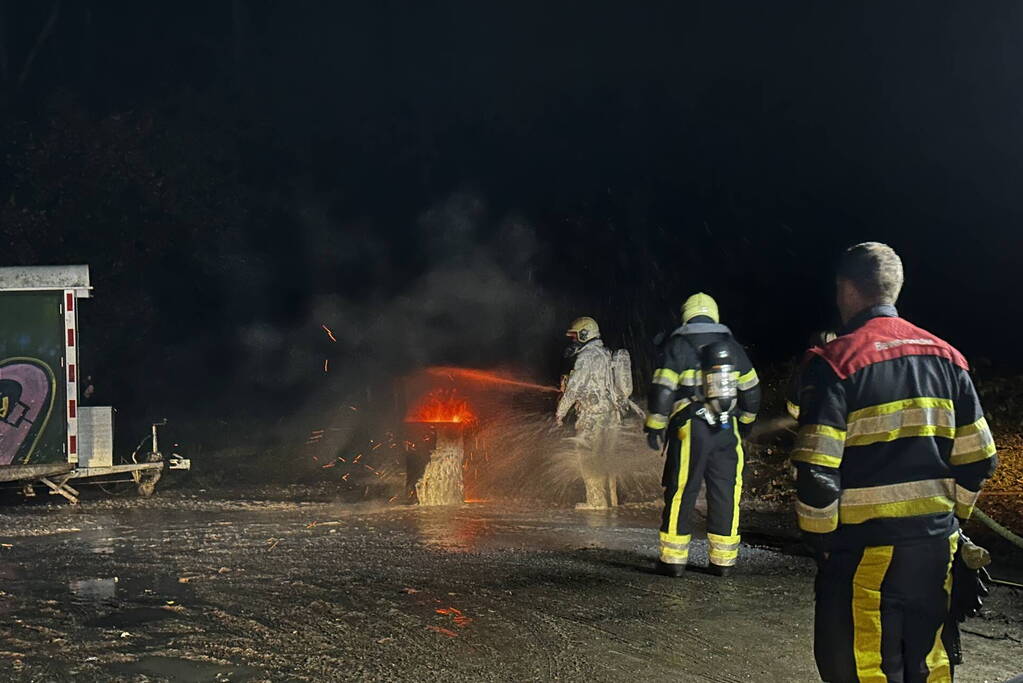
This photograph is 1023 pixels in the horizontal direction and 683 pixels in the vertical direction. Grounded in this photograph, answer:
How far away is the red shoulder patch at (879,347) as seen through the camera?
3863 mm

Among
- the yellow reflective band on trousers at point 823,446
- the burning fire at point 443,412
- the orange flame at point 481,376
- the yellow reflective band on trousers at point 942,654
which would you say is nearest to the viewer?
the yellow reflective band on trousers at point 823,446

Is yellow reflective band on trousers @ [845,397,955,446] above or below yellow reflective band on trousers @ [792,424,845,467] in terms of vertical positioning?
above

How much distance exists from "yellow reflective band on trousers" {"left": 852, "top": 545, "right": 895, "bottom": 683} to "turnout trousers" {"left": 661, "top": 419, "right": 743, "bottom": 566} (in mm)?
3644

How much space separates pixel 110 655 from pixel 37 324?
24.9 feet

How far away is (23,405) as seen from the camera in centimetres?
1203

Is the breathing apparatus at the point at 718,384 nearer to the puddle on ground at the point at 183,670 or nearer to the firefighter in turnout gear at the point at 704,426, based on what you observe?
the firefighter in turnout gear at the point at 704,426

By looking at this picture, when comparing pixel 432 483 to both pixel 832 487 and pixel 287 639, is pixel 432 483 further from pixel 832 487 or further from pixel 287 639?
pixel 832 487

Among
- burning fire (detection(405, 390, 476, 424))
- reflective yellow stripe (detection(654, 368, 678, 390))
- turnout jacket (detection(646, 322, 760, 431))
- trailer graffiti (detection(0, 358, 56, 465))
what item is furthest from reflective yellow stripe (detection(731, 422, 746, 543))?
trailer graffiti (detection(0, 358, 56, 465))

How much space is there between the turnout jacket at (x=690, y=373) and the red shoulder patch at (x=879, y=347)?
344cm

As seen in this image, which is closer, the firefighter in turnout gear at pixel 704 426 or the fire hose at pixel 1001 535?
the fire hose at pixel 1001 535

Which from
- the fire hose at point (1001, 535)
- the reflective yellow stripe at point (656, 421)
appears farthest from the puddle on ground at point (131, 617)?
the fire hose at point (1001, 535)

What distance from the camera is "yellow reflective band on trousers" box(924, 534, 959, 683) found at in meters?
3.93

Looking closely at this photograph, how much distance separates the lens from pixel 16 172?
86.8 ft

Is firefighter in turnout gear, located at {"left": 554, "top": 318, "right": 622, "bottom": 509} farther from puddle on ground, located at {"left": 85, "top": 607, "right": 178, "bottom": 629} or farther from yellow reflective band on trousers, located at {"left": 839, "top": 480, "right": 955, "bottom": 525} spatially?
yellow reflective band on trousers, located at {"left": 839, "top": 480, "right": 955, "bottom": 525}
